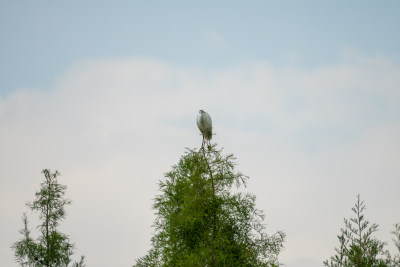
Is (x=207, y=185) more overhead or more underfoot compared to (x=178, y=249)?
more overhead

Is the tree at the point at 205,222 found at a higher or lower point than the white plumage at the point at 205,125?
lower

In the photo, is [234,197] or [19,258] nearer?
[234,197]

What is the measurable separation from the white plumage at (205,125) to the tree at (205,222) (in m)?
1.36

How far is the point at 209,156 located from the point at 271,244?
2.39 m

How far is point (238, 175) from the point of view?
1095cm

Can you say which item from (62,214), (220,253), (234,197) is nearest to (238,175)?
(234,197)

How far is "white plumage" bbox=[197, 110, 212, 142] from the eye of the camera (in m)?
12.6

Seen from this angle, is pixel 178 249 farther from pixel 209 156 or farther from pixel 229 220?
pixel 209 156

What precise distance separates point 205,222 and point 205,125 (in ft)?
10.3

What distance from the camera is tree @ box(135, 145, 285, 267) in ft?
32.9

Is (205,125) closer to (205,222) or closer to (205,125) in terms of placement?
(205,125)

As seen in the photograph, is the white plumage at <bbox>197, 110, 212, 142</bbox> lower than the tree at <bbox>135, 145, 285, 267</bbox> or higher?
higher

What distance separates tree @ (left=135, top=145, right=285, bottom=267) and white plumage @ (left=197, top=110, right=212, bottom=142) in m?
1.36

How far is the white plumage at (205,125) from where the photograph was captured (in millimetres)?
12609
